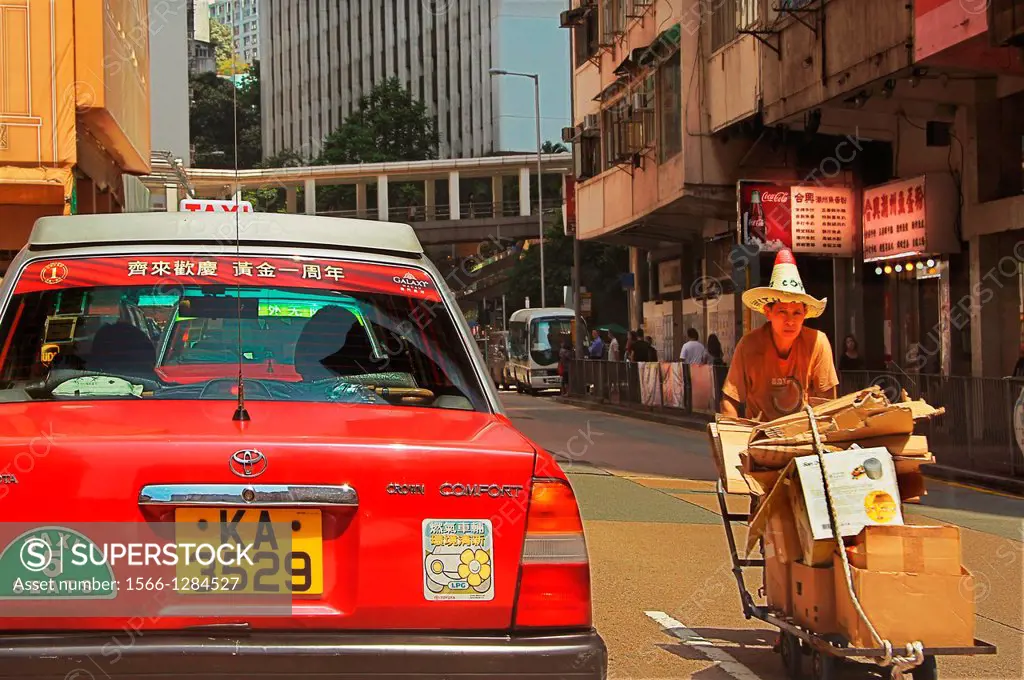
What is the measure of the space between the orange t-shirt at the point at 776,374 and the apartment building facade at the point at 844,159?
936cm

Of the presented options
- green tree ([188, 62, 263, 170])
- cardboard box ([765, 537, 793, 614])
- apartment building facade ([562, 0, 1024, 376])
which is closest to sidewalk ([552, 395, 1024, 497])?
apartment building facade ([562, 0, 1024, 376])

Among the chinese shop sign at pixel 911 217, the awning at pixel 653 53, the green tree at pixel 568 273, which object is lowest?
the chinese shop sign at pixel 911 217

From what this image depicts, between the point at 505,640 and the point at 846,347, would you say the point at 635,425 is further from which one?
the point at 505,640

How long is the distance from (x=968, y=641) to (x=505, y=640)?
230cm

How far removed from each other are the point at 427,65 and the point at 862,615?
112331 millimetres

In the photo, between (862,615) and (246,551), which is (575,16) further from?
(246,551)

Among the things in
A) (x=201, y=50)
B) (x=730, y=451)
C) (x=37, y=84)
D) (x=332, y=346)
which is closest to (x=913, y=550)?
(x=730, y=451)

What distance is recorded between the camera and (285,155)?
8294 centimetres

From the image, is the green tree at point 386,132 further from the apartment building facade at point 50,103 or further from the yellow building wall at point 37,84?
the yellow building wall at point 37,84

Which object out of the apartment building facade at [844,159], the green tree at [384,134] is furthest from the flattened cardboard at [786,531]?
the green tree at [384,134]

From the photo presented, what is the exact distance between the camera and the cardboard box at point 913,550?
4719 millimetres

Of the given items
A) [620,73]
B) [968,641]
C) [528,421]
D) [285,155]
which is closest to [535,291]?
[285,155]

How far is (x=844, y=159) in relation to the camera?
78.3ft

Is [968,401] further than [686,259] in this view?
No
